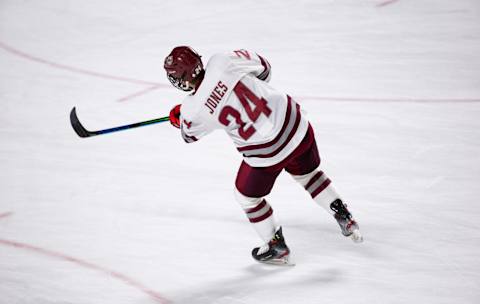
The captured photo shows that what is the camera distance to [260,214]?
313 cm

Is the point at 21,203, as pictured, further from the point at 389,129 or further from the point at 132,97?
the point at 389,129

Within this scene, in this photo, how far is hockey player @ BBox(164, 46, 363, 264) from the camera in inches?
113

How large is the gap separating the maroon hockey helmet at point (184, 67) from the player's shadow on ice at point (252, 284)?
848mm

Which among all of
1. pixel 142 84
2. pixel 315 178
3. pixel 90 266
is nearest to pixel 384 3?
pixel 142 84

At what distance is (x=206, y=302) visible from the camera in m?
2.99

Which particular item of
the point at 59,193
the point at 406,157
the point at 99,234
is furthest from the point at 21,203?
the point at 406,157

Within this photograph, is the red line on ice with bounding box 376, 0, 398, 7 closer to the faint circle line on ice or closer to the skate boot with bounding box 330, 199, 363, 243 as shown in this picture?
the faint circle line on ice

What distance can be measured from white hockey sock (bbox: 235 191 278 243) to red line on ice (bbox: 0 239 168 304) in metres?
0.50

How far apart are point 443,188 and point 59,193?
6.49 ft

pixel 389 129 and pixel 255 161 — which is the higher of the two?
pixel 255 161

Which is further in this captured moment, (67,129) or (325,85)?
(325,85)

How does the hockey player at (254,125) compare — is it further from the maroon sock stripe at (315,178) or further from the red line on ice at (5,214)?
the red line on ice at (5,214)

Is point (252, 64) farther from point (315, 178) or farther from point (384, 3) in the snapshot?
point (384, 3)

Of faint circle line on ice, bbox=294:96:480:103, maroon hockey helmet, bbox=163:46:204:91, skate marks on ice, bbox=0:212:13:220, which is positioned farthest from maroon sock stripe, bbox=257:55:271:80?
faint circle line on ice, bbox=294:96:480:103
